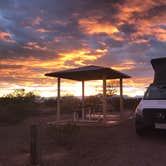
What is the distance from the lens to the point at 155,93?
1026cm

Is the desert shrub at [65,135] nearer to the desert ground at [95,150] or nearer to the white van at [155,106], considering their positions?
the desert ground at [95,150]

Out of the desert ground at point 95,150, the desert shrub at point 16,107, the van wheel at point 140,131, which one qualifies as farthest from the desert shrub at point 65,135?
the desert shrub at point 16,107

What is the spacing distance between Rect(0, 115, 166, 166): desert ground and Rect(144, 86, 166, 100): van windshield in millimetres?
1368

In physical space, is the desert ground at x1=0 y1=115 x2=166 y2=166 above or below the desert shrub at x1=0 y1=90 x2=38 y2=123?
below

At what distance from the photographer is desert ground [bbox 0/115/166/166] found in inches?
277

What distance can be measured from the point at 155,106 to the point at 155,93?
1.10 m

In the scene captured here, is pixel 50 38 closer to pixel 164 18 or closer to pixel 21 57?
pixel 21 57

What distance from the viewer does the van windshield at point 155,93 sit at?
9.98 m

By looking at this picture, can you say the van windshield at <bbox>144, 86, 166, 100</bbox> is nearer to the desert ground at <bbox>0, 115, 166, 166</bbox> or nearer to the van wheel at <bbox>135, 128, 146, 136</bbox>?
the van wheel at <bbox>135, 128, 146, 136</bbox>

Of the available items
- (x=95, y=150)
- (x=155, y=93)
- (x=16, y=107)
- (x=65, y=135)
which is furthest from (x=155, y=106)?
(x=16, y=107)

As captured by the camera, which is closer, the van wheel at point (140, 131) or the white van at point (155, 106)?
the white van at point (155, 106)

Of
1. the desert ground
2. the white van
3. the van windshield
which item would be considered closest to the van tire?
the white van

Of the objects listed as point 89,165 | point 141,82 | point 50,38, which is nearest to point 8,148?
point 89,165

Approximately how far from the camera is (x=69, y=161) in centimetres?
711
